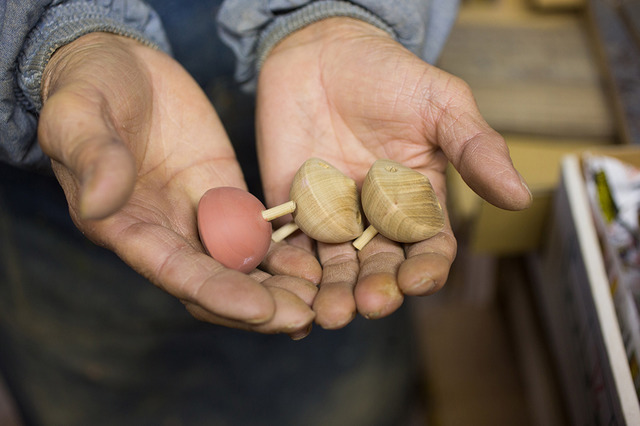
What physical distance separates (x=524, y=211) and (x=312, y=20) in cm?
55

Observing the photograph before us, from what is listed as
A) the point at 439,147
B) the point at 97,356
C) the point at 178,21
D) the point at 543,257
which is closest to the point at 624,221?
the point at 543,257

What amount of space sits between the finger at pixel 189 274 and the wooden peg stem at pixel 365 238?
20cm

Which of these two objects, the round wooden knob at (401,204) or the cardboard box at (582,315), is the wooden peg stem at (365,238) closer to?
the round wooden knob at (401,204)

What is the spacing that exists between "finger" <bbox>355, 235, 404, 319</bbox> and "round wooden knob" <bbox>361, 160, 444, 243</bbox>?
0.04m

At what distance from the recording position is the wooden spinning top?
77cm

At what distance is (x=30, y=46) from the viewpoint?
2.66 ft

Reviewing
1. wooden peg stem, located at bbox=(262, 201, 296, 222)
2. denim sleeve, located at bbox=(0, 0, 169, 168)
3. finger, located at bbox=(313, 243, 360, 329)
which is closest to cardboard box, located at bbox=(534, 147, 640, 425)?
finger, located at bbox=(313, 243, 360, 329)

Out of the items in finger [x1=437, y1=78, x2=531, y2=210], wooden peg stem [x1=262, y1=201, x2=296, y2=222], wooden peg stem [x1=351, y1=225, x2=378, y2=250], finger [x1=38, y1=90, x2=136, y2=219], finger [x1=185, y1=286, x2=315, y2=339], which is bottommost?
wooden peg stem [x1=351, y1=225, x2=378, y2=250]

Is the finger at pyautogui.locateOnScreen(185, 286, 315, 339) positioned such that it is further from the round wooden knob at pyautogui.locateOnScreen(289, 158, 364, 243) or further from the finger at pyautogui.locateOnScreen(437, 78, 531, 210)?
the finger at pyautogui.locateOnScreen(437, 78, 531, 210)

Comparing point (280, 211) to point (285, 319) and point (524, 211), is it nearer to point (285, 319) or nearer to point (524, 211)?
point (285, 319)

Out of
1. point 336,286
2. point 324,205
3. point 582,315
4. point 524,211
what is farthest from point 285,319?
point 524,211

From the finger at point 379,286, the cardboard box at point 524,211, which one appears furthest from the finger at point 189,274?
the cardboard box at point 524,211

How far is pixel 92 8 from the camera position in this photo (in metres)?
0.87

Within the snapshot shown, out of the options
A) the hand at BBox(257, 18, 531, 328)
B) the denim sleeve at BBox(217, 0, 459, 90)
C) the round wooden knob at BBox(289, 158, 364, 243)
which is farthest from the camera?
the denim sleeve at BBox(217, 0, 459, 90)
